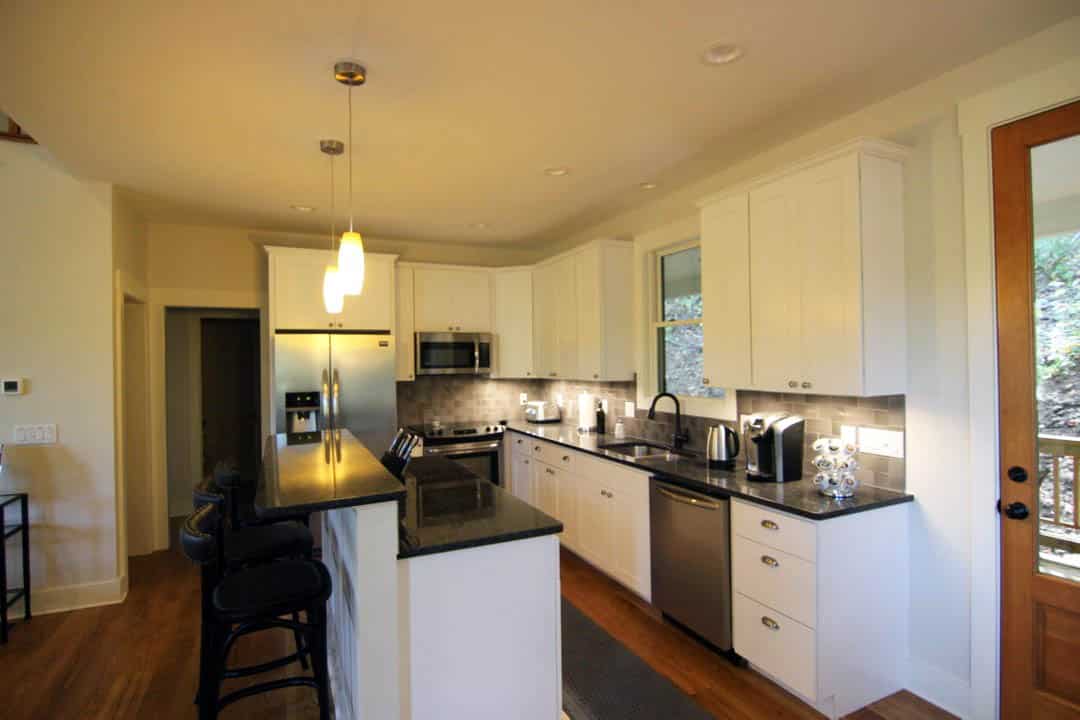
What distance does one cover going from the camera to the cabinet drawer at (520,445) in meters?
4.55

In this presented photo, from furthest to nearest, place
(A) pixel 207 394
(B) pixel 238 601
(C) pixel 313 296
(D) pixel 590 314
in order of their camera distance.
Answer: (A) pixel 207 394 < (C) pixel 313 296 < (D) pixel 590 314 < (B) pixel 238 601

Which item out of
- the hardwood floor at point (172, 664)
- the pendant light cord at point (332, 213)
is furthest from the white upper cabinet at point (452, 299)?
the hardwood floor at point (172, 664)

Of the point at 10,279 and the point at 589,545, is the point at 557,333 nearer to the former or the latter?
the point at 589,545

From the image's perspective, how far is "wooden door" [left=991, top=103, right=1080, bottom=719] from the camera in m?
1.91

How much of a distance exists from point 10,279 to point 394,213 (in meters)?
2.38

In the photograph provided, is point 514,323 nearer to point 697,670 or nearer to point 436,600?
point 697,670

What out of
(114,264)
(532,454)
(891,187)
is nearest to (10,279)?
(114,264)

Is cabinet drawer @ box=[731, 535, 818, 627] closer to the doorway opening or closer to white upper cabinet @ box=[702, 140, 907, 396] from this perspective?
white upper cabinet @ box=[702, 140, 907, 396]

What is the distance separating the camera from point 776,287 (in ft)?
8.77

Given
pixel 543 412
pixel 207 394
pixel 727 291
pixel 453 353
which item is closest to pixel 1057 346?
pixel 727 291

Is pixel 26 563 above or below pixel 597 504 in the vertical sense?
below

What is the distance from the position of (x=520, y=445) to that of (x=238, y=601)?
298 cm

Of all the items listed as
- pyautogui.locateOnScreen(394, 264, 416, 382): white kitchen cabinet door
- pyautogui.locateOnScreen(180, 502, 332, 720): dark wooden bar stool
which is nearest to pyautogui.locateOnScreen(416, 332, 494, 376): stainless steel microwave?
pyautogui.locateOnScreen(394, 264, 416, 382): white kitchen cabinet door

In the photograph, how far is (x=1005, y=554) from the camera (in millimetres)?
2070
